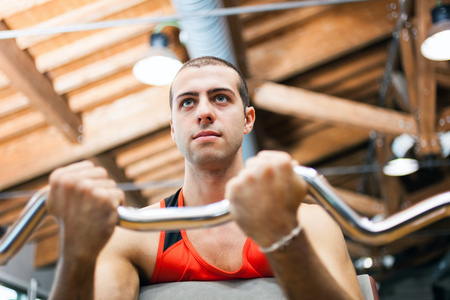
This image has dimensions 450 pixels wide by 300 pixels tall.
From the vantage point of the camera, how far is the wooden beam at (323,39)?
13.1 feet

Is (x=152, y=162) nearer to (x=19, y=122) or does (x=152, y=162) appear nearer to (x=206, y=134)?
(x=19, y=122)

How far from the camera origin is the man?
736 mm

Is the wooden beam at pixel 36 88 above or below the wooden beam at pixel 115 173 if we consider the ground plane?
below

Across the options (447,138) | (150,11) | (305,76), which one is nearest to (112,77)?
(150,11)

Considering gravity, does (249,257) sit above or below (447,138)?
below

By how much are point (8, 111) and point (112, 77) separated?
86 cm

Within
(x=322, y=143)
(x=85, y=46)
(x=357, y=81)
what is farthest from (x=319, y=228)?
(x=322, y=143)

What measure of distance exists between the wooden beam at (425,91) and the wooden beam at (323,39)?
0.52 meters

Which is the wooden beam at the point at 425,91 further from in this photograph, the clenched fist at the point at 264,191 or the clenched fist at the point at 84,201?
the clenched fist at the point at 84,201

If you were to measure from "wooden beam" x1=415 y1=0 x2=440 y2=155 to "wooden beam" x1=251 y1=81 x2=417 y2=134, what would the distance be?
0.12 meters

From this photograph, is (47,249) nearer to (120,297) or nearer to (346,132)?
(346,132)

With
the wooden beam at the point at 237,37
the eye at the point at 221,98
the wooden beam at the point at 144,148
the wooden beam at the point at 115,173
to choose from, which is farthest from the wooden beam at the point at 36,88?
the eye at the point at 221,98

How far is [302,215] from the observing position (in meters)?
1.31

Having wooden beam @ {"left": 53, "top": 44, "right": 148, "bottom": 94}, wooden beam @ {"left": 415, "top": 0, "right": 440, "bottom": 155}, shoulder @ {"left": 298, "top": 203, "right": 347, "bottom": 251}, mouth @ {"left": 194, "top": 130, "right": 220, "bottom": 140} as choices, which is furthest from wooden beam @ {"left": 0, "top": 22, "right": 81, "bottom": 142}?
wooden beam @ {"left": 415, "top": 0, "right": 440, "bottom": 155}
